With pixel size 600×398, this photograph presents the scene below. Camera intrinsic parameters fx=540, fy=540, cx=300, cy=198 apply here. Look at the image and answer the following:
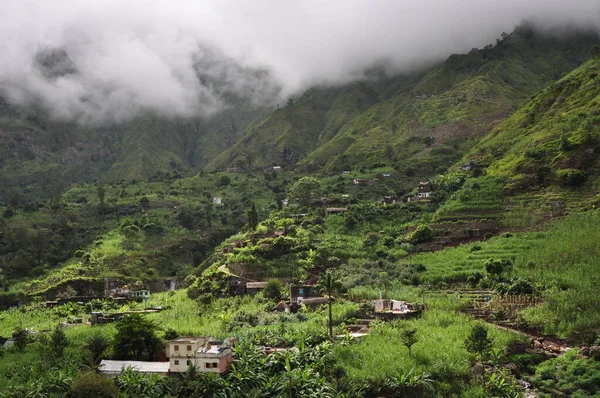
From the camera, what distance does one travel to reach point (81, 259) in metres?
85.6

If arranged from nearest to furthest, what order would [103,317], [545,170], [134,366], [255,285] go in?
[134,366] → [103,317] → [255,285] → [545,170]

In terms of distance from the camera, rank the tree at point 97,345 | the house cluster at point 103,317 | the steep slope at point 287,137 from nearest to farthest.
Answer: the tree at point 97,345
the house cluster at point 103,317
the steep slope at point 287,137

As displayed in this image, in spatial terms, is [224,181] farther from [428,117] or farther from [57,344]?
[57,344]

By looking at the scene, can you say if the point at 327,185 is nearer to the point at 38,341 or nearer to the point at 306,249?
the point at 306,249

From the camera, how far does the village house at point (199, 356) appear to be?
41.5m

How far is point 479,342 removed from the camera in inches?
1577

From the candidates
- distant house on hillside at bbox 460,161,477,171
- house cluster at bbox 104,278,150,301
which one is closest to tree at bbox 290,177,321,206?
distant house on hillside at bbox 460,161,477,171

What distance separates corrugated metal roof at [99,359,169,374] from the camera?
43.1 metres

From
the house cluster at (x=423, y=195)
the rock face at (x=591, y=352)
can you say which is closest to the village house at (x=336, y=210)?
the house cluster at (x=423, y=195)

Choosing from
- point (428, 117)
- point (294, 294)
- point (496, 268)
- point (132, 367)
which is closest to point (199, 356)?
point (132, 367)

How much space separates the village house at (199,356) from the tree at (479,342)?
18506 mm

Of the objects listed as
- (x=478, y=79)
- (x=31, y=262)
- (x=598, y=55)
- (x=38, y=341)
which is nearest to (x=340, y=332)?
(x=38, y=341)

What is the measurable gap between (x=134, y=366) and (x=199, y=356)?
5.96 metres

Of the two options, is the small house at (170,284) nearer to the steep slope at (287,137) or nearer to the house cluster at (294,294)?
the house cluster at (294,294)
